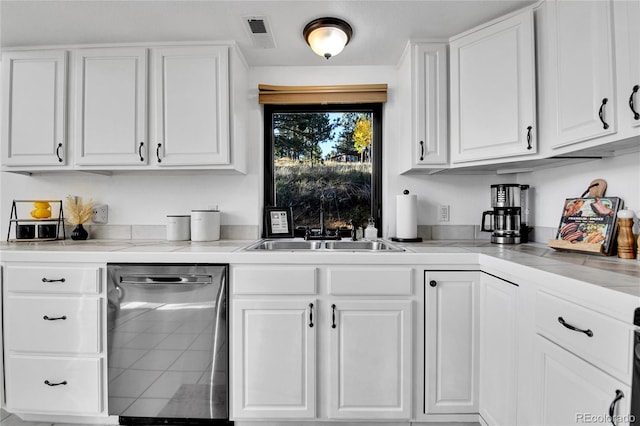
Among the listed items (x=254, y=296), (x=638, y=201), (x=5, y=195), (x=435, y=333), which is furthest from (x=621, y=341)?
(x=5, y=195)

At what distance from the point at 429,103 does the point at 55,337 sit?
249 cm

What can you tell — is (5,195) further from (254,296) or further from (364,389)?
(364,389)

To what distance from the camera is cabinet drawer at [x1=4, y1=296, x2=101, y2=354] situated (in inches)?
61.7

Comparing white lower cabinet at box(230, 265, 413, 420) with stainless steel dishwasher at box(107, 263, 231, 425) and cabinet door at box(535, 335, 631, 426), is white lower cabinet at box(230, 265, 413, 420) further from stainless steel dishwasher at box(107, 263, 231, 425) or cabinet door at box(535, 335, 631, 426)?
cabinet door at box(535, 335, 631, 426)

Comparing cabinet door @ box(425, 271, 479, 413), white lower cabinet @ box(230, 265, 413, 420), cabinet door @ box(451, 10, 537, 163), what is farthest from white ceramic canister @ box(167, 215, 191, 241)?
cabinet door @ box(451, 10, 537, 163)

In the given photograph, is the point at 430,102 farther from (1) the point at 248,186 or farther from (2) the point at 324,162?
(1) the point at 248,186

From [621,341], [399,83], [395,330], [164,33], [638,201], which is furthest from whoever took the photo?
[399,83]

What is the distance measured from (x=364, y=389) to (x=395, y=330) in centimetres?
34

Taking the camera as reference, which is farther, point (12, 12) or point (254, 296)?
point (12, 12)

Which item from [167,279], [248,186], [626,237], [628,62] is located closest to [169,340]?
[167,279]

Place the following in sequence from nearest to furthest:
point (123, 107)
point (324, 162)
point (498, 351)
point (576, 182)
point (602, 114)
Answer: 1. point (602, 114)
2. point (498, 351)
3. point (576, 182)
4. point (123, 107)
5. point (324, 162)

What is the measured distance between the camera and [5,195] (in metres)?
2.30

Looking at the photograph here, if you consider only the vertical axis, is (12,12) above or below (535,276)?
above

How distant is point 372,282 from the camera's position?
153cm
